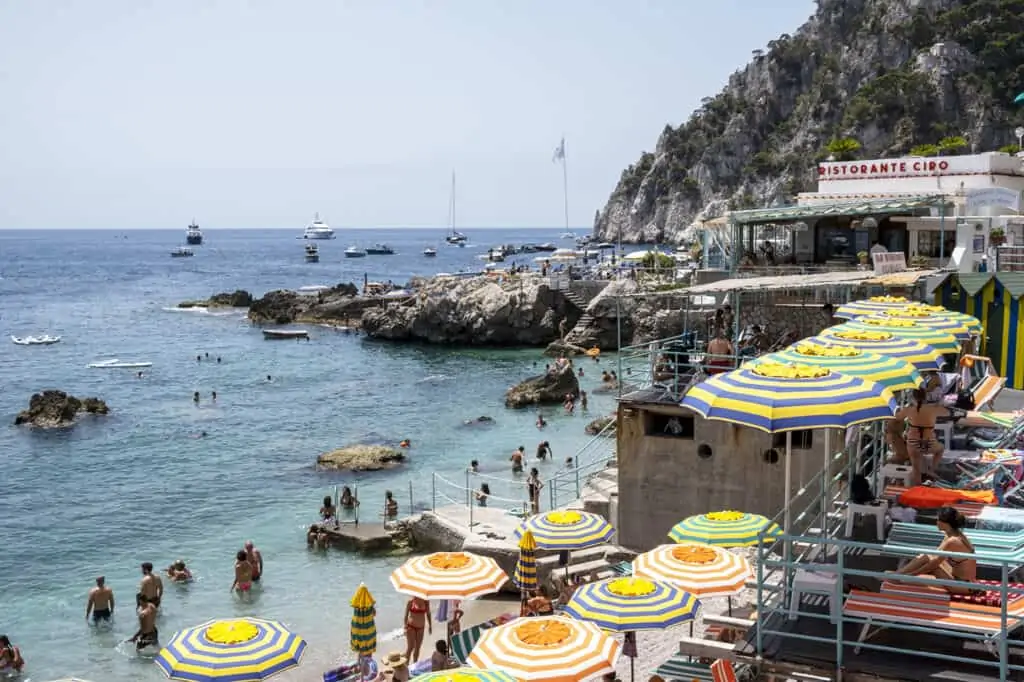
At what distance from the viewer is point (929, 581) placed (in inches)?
283

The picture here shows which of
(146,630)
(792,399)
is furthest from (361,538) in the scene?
(792,399)

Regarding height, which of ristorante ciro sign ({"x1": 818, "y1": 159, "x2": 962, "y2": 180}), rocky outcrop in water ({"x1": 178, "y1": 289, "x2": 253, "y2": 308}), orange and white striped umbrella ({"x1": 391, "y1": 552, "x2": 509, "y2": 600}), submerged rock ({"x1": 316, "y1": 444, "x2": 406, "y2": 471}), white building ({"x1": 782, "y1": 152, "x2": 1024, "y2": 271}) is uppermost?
ristorante ciro sign ({"x1": 818, "y1": 159, "x2": 962, "y2": 180})

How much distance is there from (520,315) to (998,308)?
→ 129 feet

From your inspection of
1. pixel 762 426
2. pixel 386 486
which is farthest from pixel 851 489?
pixel 386 486

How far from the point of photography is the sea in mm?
19844

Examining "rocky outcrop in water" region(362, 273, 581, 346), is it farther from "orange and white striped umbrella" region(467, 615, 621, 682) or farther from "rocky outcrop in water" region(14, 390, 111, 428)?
"orange and white striped umbrella" region(467, 615, 621, 682)

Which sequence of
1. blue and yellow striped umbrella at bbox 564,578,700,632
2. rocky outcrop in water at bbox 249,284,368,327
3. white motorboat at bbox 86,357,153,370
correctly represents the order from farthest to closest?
rocky outcrop in water at bbox 249,284,368,327, white motorboat at bbox 86,357,153,370, blue and yellow striped umbrella at bbox 564,578,700,632

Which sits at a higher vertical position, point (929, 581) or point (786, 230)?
point (786, 230)

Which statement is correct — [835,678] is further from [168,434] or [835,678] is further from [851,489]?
[168,434]

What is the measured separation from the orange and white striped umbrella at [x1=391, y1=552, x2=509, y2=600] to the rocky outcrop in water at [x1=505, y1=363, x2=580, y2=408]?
25.7 m

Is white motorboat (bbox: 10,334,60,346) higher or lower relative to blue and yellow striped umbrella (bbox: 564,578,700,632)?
lower

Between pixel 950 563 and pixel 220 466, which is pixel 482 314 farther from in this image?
pixel 950 563

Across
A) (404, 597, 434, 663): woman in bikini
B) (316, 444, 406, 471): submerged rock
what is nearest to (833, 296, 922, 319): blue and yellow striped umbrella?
(404, 597, 434, 663): woman in bikini

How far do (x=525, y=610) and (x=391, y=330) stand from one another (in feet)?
165
